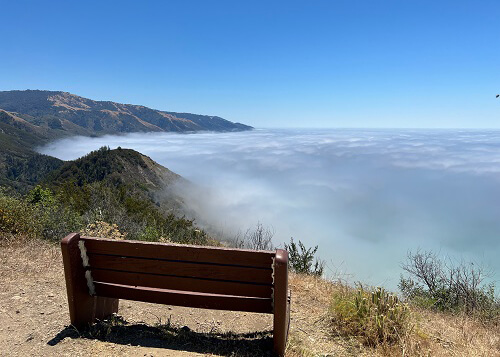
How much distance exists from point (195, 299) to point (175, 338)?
2.39 feet

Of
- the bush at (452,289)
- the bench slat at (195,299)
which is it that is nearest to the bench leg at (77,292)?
the bench slat at (195,299)

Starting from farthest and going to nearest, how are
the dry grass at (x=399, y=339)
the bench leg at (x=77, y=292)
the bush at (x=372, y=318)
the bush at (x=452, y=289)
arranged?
the bush at (x=452, y=289) < the bush at (x=372, y=318) < the dry grass at (x=399, y=339) < the bench leg at (x=77, y=292)

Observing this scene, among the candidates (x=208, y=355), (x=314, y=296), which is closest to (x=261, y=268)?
(x=208, y=355)

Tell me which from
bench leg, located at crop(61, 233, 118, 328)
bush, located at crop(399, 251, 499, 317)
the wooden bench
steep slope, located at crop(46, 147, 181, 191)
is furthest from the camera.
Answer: steep slope, located at crop(46, 147, 181, 191)

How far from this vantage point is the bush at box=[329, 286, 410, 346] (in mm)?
3543

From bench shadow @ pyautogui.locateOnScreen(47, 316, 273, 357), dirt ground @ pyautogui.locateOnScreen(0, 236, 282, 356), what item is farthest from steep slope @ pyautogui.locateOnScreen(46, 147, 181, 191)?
bench shadow @ pyautogui.locateOnScreen(47, 316, 273, 357)

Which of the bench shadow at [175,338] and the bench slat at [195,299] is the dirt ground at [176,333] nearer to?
the bench shadow at [175,338]

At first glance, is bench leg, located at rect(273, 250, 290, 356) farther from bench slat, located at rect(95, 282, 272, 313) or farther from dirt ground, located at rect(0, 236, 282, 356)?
dirt ground, located at rect(0, 236, 282, 356)

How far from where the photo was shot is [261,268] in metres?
2.76

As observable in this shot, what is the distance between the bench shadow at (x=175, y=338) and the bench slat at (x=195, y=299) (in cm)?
48

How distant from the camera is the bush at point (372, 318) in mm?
3543

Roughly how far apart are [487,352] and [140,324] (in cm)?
384

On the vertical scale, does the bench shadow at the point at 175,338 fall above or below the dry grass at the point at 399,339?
above

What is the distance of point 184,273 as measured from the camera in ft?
9.59
